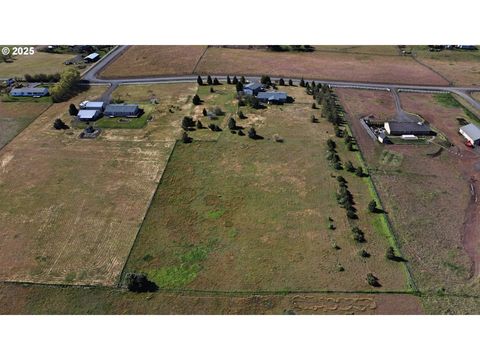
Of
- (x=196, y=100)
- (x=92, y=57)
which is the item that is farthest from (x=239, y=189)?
(x=92, y=57)

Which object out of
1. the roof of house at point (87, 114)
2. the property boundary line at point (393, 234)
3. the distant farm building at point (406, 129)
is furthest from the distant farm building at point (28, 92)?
the distant farm building at point (406, 129)

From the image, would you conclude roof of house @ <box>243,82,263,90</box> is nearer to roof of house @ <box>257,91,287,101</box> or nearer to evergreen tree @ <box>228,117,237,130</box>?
roof of house @ <box>257,91,287,101</box>

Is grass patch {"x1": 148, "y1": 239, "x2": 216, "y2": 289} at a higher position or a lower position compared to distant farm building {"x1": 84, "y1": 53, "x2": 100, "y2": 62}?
lower

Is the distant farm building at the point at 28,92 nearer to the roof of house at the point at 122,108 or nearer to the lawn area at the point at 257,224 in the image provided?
the roof of house at the point at 122,108

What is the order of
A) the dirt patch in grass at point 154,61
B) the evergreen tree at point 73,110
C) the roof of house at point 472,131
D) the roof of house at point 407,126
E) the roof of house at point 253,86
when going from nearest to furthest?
the roof of house at point 472,131 < the roof of house at point 407,126 < the evergreen tree at point 73,110 < the roof of house at point 253,86 < the dirt patch in grass at point 154,61

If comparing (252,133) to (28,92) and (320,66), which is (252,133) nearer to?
(320,66)

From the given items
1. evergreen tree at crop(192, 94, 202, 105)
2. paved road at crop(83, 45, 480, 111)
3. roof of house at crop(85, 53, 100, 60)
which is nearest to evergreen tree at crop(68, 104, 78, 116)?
paved road at crop(83, 45, 480, 111)
